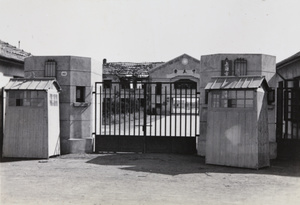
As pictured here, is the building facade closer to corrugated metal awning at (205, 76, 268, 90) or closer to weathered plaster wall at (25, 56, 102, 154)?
corrugated metal awning at (205, 76, 268, 90)

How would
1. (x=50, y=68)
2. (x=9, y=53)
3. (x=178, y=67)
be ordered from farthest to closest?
1. (x=178, y=67)
2. (x=9, y=53)
3. (x=50, y=68)

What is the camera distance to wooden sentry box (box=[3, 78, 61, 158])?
40.5 ft

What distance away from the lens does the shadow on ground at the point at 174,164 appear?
33.7 ft

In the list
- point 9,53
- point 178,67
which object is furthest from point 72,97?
point 178,67

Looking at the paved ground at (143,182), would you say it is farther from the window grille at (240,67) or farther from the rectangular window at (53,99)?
the window grille at (240,67)

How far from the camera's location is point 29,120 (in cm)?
1238

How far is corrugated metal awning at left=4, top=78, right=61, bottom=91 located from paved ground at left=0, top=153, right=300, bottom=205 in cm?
238

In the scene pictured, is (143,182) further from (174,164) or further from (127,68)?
(127,68)

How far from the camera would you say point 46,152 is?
12359 millimetres

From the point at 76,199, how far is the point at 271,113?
25.7 ft

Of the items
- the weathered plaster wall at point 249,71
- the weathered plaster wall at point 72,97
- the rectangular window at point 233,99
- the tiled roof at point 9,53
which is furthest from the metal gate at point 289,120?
the tiled roof at point 9,53

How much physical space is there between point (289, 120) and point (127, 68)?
38914 mm

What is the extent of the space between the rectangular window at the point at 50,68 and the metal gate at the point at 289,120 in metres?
7.74

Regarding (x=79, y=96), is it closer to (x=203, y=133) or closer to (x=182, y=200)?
(x=203, y=133)
